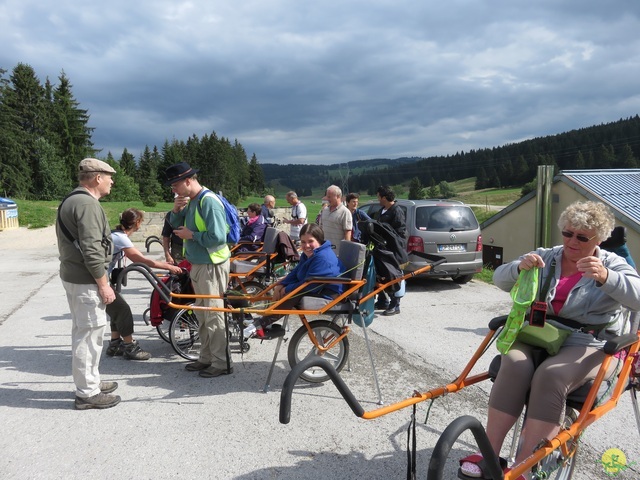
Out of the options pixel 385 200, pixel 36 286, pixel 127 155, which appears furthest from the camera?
pixel 127 155

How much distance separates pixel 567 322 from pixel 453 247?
19.7ft

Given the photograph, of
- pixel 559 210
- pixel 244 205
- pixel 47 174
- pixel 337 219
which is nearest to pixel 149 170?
pixel 244 205

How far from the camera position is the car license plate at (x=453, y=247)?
8398 mm

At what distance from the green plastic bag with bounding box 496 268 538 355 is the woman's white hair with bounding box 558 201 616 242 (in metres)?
0.39

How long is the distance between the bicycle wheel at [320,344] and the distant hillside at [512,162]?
59.4 metres

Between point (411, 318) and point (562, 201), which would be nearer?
point (411, 318)

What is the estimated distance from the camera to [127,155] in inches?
2980

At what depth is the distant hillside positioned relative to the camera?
82.7 m

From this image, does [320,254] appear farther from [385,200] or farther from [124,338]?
[385,200]

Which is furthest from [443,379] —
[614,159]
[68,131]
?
[614,159]

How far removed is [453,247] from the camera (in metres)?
8.50

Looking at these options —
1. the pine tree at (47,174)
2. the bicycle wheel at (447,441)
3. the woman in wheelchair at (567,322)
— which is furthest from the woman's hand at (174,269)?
the pine tree at (47,174)

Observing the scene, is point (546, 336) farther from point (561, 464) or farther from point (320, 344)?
point (320, 344)

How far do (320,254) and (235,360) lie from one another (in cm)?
156
